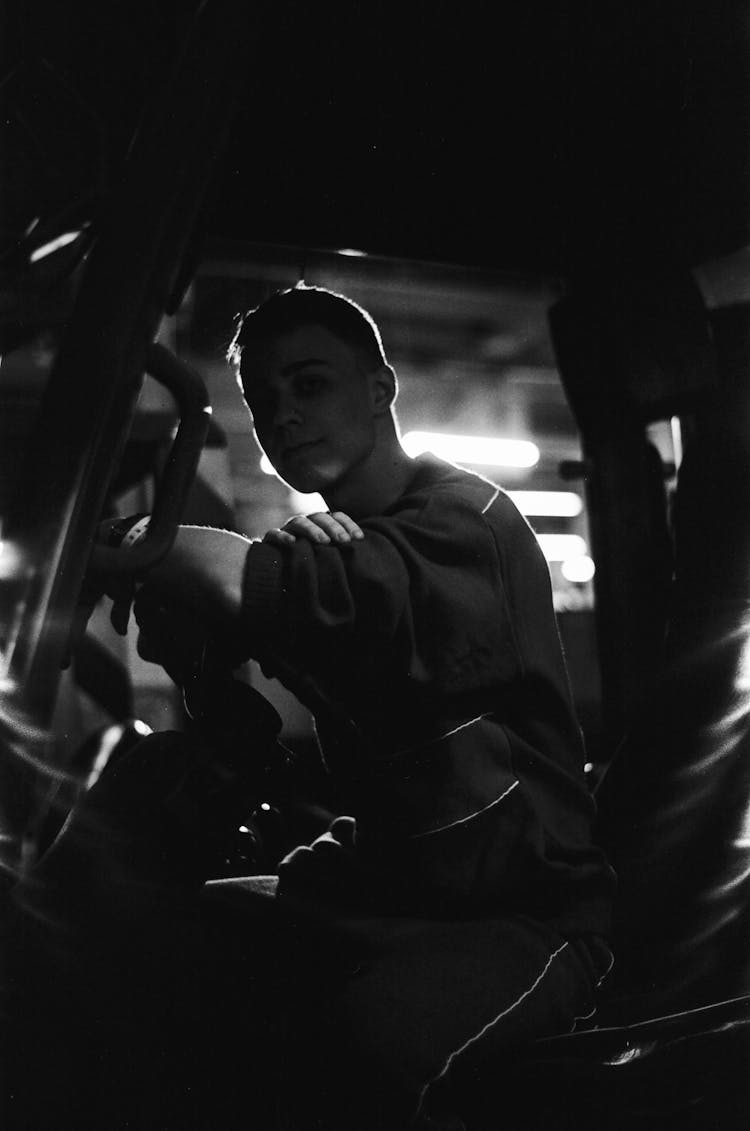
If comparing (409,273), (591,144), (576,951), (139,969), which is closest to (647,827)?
(576,951)

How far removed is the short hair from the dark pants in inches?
15.3

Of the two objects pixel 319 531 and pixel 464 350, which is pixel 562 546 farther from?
pixel 319 531

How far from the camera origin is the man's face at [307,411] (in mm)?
809

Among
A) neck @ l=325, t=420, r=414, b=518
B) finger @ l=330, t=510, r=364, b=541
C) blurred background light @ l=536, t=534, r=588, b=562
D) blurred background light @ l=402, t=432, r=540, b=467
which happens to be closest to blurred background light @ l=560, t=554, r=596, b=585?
blurred background light @ l=536, t=534, r=588, b=562

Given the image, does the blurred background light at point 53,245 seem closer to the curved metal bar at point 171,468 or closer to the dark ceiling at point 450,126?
the dark ceiling at point 450,126

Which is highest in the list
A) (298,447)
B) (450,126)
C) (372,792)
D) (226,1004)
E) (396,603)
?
(450,126)

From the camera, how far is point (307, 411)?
0.81m

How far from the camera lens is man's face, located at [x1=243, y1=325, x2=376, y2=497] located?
809 mm

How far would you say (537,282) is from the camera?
1.05 meters

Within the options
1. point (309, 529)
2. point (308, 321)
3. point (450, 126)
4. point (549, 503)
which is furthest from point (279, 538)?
point (450, 126)

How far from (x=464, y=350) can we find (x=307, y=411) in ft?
0.73

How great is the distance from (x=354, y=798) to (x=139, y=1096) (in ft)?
0.87

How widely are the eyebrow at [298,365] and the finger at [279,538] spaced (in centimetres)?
18

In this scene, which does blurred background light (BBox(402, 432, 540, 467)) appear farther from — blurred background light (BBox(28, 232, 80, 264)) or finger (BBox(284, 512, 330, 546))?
blurred background light (BBox(28, 232, 80, 264))
